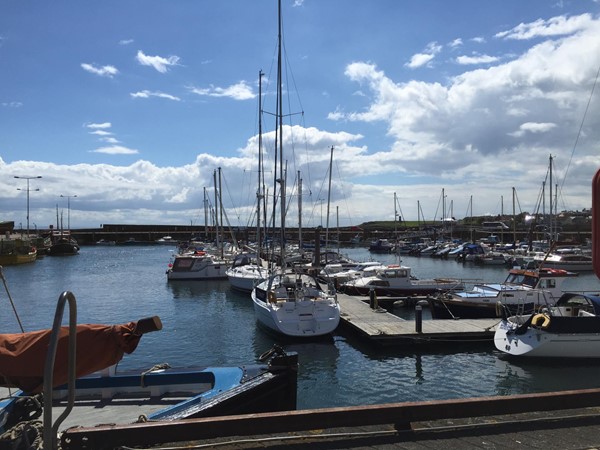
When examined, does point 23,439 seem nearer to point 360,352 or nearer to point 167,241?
point 360,352

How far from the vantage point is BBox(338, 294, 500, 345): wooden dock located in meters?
20.3

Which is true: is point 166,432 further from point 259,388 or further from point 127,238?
point 127,238

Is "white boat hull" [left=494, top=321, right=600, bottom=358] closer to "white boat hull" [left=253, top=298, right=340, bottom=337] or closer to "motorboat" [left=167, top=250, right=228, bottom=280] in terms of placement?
"white boat hull" [left=253, top=298, right=340, bottom=337]

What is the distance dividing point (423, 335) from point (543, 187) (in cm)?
6184

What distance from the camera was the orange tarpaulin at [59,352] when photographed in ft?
19.6

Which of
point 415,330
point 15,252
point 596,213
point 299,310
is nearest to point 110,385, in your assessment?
point 596,213

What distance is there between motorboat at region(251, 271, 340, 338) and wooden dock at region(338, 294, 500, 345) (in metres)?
1.58

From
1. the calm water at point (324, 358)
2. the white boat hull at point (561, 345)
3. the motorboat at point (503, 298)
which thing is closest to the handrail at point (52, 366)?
the calm water at point (324, 358)

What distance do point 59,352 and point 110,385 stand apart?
4.87 m

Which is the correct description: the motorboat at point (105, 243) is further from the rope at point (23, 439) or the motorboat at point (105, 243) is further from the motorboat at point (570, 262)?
the rope at point (23, 439)

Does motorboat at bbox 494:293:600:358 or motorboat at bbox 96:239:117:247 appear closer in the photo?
motorboat at bbox 494:293:600:358

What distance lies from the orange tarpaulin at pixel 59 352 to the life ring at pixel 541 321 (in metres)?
15.8

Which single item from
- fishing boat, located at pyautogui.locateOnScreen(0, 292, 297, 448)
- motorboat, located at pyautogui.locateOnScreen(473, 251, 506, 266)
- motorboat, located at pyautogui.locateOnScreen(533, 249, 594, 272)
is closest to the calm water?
fishing boat, located at pyautogui.locateOnScreen(0, 292, 297, 448)

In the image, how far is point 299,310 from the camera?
71.2ft
